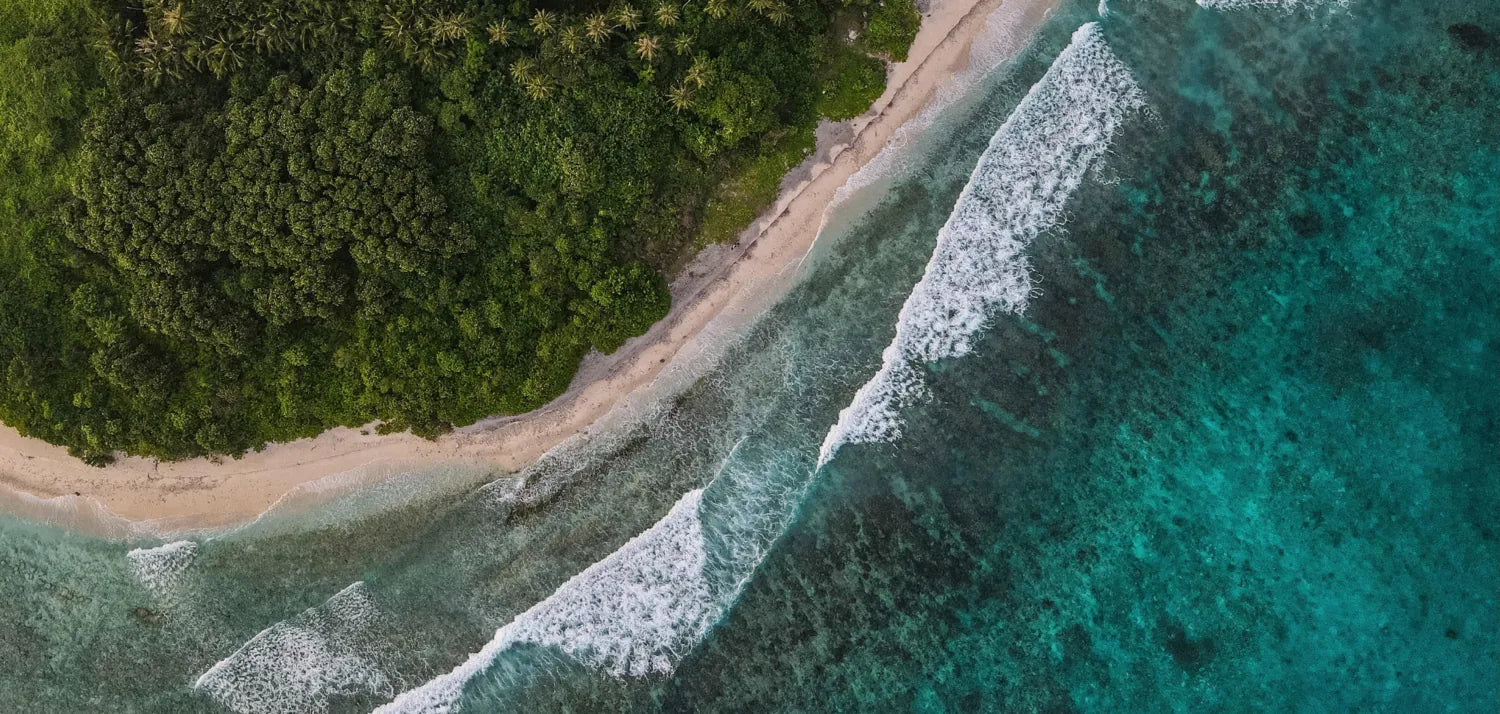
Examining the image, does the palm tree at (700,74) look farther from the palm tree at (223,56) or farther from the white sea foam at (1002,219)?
the palm tree at (223,56)

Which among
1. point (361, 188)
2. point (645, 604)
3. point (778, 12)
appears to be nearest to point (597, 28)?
point (778, 12)

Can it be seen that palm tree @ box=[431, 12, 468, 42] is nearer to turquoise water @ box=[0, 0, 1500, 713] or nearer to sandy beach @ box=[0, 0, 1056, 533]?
sandy beach @ box=[0, 0, 1056, 533]

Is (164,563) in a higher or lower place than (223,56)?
lower

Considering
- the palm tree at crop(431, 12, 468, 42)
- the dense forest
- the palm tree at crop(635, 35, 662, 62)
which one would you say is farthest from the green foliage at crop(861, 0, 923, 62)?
the palm tree at crop(431, 12, 468, 42)

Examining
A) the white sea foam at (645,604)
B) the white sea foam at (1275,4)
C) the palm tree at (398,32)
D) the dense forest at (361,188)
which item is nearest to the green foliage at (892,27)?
the dense forest at (361,188)

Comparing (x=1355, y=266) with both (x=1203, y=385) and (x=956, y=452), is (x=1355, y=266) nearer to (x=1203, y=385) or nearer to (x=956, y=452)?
(x=1203, y=385)

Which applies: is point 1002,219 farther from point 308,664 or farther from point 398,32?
point 308,664
